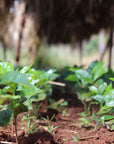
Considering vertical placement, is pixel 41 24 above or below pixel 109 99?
above

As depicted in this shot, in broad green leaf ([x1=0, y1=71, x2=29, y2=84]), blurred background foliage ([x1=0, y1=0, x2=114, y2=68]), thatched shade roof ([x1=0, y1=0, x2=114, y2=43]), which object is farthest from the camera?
thatched shade roof ([x1=0, y1=0, x2=114, y2=43])

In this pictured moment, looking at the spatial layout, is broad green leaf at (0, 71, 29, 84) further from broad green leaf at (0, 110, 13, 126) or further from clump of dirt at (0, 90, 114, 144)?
clump of dirt at (0, 90, 114, 144)

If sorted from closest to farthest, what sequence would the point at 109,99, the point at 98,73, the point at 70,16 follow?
the point at 109,99
the point at 98,73
the point at 70,16

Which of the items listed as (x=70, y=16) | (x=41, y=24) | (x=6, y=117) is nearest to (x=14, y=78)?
(x=6, y=117)

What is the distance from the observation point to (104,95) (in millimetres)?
505

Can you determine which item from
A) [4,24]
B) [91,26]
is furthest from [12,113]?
[91,26]

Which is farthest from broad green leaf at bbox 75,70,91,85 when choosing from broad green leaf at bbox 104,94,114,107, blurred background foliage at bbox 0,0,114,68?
blurred background foliage at bbox 0,0,114,68

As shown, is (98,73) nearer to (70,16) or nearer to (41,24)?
(41,24)

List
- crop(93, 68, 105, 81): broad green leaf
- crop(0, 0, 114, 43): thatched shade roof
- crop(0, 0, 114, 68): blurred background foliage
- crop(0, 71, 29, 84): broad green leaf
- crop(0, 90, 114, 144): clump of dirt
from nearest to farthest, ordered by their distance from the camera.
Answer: crop(0, 71, 29, 84): broad green leaf → crop(0, 90, 114, 144): clump of dirt → crop(93, 68, 105, 81): broad green leaf → crop(0, 0, 114, 68): blurred background foliage → crop(0, 0, 114, 43): thatched shade roof

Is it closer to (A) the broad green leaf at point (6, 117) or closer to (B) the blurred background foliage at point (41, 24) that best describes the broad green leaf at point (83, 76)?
(A) the broad green leaf at point (6, 117)

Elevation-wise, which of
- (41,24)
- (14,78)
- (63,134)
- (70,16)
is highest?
(70,16)

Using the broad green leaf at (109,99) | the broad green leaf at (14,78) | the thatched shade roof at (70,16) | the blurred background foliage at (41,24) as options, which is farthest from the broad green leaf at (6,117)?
the thatched shade roof at (70,16)

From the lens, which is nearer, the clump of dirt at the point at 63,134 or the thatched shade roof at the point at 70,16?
the clump of dirt at the point at 63,134

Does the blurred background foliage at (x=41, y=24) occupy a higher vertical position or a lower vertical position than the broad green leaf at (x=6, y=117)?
higher
